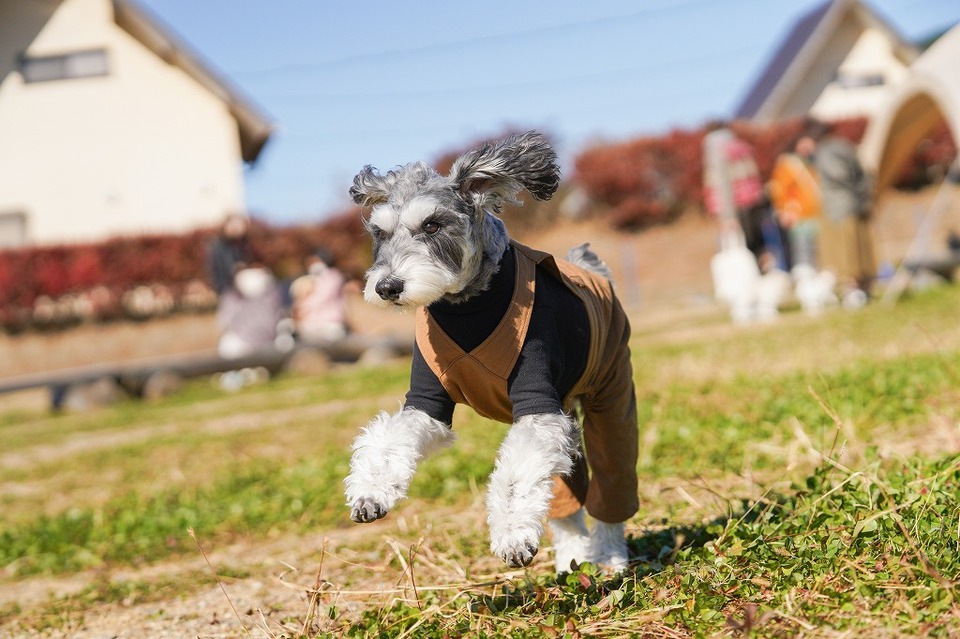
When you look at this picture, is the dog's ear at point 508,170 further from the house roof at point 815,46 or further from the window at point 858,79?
the window at point 858,79

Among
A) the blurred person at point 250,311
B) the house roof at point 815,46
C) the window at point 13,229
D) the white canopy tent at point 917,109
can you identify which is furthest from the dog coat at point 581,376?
the house roof at point 815,46

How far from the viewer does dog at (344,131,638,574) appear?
3.46m

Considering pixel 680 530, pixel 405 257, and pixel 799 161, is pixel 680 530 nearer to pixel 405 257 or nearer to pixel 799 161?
pixel 405 257

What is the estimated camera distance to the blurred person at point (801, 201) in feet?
55.9

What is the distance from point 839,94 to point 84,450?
36717 mm

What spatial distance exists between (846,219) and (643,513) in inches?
526

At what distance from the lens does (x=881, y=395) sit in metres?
7.27

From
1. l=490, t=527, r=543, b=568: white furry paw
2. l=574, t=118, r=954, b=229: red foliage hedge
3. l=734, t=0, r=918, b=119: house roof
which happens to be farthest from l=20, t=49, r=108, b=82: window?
l=490, t=527, r=543, b=568: white furry paw

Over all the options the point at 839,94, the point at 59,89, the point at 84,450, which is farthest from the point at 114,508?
the point at 839,94

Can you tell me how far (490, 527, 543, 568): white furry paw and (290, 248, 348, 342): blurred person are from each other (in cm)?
1673

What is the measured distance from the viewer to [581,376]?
12.9 feet

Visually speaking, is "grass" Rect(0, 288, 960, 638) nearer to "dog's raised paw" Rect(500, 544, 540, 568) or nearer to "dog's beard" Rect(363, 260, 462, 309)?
"dog's raised paw" Rect(500, 544, 540, 568)

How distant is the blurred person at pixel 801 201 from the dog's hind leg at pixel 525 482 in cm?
1435

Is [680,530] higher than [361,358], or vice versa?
[680,530]
